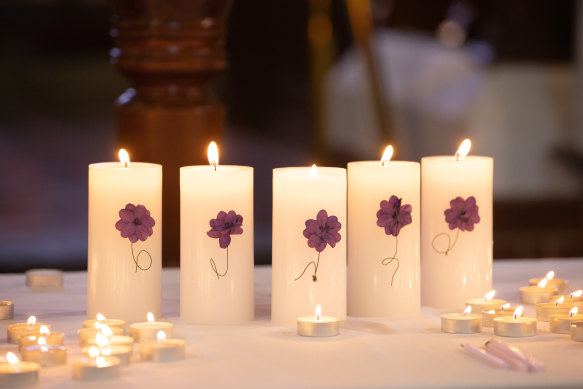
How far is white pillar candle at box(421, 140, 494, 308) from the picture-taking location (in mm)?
1263

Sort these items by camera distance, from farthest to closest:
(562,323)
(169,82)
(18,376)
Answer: (169,82) → (562,323) → (18,376)

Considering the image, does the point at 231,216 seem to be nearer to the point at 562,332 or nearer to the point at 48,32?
the point at 562,332

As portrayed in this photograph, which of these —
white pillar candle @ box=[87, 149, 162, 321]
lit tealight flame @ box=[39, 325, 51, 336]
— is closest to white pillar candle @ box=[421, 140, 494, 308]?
white pillar candle @ box=[87, 149, 162, 321]

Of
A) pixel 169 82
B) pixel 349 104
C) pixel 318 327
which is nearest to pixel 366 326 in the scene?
pixel 318 327

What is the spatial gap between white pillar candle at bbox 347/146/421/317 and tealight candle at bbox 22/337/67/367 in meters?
0.39

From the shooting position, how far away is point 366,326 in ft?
3.76

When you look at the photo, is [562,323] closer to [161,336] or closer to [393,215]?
[393,215]

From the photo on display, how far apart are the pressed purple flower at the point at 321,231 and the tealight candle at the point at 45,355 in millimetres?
318

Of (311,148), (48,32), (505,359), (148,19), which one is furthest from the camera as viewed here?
(48,32)

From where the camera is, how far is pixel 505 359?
3.11ft

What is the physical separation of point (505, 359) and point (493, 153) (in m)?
3.40

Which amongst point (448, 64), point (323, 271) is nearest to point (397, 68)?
point (448, 64)

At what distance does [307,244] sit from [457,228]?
0.22 m

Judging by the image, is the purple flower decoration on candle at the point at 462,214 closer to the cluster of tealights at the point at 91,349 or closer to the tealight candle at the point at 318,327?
the tealight candle at the point at 318,327
